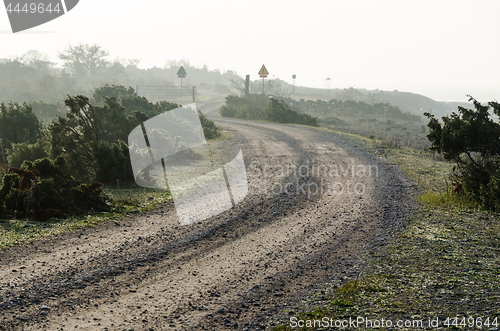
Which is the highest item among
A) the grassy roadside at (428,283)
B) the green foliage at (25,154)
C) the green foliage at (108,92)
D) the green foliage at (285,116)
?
the green foliage at (108,92)

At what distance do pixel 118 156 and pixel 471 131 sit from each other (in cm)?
938

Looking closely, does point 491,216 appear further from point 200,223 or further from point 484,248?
point 200,223

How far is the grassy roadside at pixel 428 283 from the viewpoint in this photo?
13.0 ft

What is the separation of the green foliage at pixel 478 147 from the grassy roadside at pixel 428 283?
70cm

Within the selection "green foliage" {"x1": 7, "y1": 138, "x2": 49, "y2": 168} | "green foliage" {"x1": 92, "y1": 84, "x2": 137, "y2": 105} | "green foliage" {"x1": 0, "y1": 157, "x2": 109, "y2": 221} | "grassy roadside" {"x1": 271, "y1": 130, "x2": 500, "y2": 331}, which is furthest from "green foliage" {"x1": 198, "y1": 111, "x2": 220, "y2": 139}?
"grassy roadside" {"x1": 271, "y1": 130, "x2": 500, "y2": 331}

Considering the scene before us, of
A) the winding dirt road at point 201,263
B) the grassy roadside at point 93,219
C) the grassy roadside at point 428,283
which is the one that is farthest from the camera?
the grassy roadside at point 93,219

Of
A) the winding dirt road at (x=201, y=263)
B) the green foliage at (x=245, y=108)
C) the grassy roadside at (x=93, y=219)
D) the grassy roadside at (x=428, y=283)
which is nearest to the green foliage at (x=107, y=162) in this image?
the grassy roadside at (x=93, y=219)

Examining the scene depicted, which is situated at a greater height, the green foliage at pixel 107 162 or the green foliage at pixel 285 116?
the green foliage at pixel 285 116

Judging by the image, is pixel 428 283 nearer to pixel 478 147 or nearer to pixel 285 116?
pixel 478 147

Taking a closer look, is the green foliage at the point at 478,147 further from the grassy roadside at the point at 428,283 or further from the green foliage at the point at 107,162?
the green foliage at the point at 107,162

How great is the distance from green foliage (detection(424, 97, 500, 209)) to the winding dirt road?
1.52 metres

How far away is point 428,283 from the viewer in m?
4.72

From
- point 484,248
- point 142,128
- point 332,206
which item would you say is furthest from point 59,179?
point 484,248

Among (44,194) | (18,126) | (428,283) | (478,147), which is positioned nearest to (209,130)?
(18,126)
